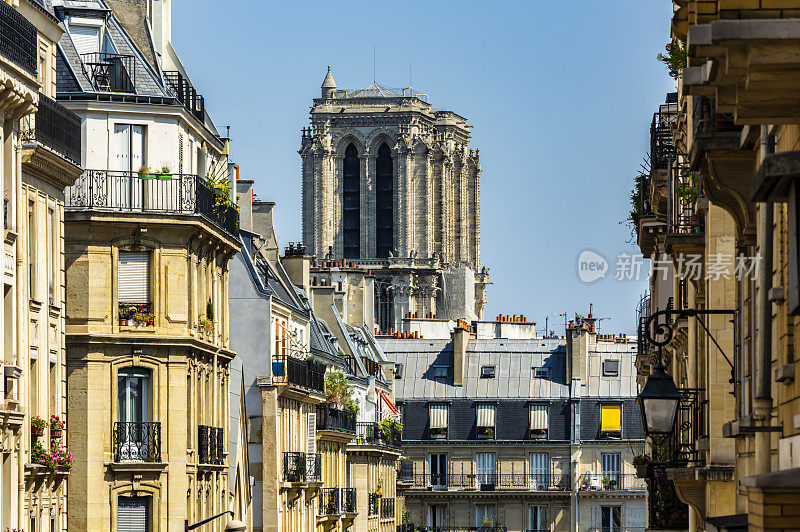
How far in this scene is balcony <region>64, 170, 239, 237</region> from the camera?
37438mm

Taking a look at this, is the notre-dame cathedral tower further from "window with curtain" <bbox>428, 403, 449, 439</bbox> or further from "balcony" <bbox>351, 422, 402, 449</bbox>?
"balcony" <bbox>351, 422, 402, 449</bbox>

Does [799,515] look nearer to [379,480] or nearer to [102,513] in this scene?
[102,513]

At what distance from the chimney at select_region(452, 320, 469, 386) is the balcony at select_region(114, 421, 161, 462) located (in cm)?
5889

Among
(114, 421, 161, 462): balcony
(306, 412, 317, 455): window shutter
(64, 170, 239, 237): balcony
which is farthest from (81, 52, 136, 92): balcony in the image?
(306, 412, 317, 455): window shutter

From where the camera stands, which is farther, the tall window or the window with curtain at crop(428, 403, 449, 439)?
the window with curtain at crop(428, 403, 449, 439)

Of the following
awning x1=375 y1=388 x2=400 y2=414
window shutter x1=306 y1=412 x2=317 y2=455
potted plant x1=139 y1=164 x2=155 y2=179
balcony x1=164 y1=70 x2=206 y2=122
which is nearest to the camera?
potted plant x1=139 y1=164 x2=155 y2=179

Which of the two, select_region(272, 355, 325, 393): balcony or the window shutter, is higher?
select_region(272, 355, 325, 393): balcony

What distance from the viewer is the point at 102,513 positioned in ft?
119

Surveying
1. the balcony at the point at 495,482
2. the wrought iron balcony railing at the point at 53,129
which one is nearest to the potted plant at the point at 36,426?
the wrought iron balcony railing at the point at 53,129

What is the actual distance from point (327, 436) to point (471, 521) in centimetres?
3308

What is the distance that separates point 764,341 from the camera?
15.4 meters

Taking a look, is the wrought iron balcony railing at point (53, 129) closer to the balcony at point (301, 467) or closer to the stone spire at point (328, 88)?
the balcony at point (301, 467)

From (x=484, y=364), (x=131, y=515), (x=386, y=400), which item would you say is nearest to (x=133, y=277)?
(x=131, y=515)

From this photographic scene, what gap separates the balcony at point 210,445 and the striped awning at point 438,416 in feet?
175
